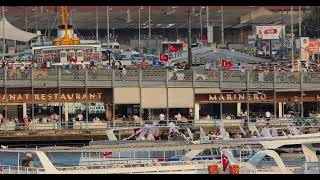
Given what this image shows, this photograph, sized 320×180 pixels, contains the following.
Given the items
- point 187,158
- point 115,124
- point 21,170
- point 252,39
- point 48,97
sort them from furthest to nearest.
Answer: point 252,39
point 48,97
point 115,124
point 187,158
point 21,170

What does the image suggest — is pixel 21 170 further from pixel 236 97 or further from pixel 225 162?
pixel 236 97

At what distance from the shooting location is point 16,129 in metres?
83.2

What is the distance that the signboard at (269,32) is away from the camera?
135m

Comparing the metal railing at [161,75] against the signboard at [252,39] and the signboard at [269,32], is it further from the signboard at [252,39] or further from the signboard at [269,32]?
the signboard at [252,39]

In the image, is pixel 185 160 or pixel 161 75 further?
pixel 161 75

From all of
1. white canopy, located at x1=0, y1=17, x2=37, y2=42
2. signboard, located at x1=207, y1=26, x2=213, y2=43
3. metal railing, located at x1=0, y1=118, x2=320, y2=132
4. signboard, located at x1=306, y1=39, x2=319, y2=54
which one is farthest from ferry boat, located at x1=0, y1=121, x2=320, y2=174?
signboard, located at x1=207, y1=26, x2=213, y2=43

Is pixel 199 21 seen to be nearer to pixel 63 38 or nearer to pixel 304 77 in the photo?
pixel 63 38

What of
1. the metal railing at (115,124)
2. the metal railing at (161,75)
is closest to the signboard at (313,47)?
the metal railing at (161,75)

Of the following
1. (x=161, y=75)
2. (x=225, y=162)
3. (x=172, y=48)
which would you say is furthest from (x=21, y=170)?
(x=172, y=48)

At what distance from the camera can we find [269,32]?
447ft

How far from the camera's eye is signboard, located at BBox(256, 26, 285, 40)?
444 ft

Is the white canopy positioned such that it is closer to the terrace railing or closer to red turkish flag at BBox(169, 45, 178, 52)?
red turkish flag at BBox(169, 45, 178, 52)
